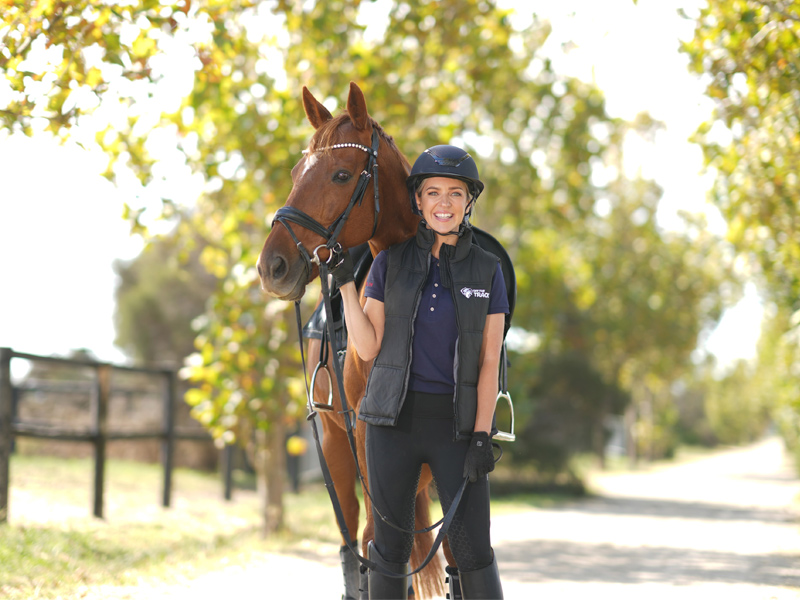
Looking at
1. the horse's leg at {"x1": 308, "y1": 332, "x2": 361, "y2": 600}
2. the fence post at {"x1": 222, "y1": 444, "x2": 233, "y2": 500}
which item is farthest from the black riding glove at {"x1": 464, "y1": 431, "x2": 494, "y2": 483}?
the fence post at {"x1": 222, "y1": 444, "x2": 233, "y2": 500}

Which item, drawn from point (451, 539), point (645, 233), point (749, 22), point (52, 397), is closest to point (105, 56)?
point (451, 539)

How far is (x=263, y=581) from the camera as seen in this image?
5.19 metres

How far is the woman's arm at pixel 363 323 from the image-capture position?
2721 mm

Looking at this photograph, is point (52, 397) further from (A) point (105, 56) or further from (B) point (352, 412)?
(B) point (352, 412)

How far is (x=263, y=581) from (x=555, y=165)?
9.09 meters

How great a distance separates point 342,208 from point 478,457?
105cm

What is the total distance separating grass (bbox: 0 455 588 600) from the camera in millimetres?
4738

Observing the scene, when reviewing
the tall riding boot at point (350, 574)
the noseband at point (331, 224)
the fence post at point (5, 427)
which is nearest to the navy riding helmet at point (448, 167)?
the noseband at point (331, 224)

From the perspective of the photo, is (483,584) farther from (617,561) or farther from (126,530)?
(126,530)

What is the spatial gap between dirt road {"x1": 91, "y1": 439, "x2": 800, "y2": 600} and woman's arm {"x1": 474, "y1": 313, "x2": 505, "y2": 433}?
8.52 feet

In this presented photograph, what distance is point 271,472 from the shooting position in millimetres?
7727

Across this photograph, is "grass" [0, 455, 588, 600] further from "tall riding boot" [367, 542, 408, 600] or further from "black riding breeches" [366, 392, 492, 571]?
"black riding breeches" [366, 392, 492, 571]

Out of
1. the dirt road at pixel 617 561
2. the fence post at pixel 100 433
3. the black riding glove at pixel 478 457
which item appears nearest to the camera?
the black riding glove at pixel 478 457

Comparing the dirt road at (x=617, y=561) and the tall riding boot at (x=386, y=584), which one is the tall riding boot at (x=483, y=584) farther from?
the dirt road at (x=617, y=561)
